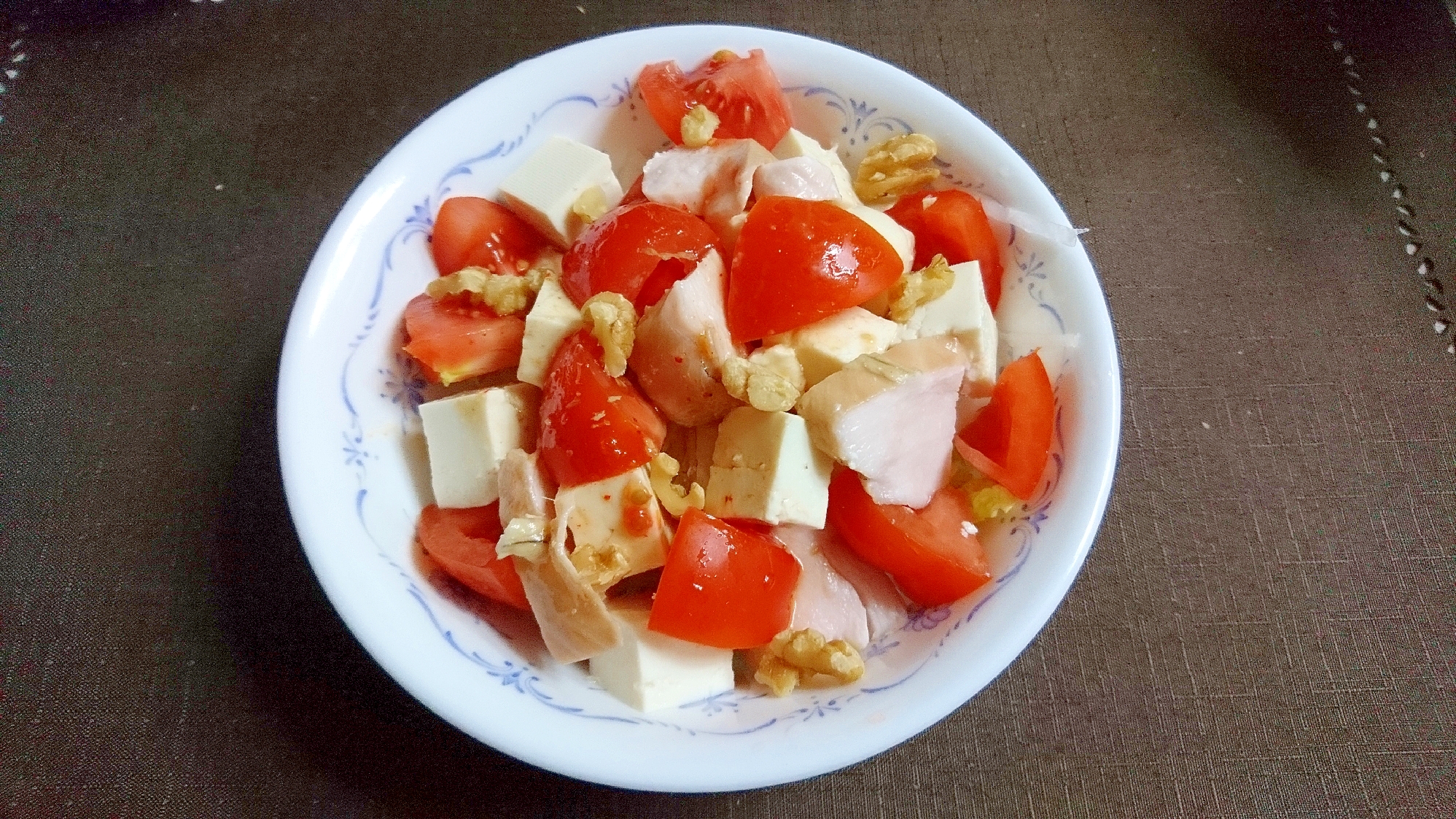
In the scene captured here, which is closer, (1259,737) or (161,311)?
(1259,737)

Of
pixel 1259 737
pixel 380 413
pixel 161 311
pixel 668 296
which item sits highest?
pixel 668 296

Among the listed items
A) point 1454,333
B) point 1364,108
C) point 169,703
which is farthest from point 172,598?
point 1364,108

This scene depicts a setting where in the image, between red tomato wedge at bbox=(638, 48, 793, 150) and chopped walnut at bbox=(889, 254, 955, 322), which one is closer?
chopped walnut at bbox=(889, 254, 955, 322)

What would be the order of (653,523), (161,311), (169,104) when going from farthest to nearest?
(169,104) → (161,311) → (653,523)

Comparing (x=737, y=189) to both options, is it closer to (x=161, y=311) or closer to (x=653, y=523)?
(x=653, y=523)

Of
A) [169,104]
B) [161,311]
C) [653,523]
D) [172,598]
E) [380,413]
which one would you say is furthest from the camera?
[169,104]

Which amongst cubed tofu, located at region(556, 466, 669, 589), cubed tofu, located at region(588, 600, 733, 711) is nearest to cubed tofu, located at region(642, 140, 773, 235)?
cubed tofu, located at region(556, 466, 669, 589)

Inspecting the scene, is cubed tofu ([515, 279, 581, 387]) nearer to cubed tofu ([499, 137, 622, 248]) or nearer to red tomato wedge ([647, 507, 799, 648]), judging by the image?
cubed tofu ([499, 137, 622, 248])
